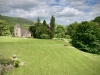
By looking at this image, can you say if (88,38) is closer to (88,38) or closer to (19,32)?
(88,38)

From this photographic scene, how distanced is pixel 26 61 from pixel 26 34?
49.7 metres

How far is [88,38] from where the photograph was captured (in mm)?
34625

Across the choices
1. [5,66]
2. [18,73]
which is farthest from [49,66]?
[5,66]

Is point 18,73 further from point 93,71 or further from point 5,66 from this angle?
point 93,71

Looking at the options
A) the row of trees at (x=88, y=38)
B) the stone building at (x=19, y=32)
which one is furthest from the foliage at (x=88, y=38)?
the stone building at (x=19, y=32)

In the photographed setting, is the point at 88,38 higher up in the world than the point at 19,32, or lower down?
lower down

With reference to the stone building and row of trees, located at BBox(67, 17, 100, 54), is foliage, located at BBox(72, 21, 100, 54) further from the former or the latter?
the stone building

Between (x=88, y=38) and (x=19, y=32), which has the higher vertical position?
(x=19, y=32)

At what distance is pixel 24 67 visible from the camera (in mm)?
14953

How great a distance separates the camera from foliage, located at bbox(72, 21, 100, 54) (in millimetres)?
33938

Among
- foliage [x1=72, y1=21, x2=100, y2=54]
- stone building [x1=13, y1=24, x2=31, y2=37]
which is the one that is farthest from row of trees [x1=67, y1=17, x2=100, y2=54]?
stone building [x1=13, y1=24, x2=31, y2=37]

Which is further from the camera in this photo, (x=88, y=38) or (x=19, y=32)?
(x=19, y=32)

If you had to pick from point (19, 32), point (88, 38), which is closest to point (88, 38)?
point (88, 38)

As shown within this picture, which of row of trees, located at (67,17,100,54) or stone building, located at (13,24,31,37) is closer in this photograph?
row of trees, located at (67,17,100,54)
